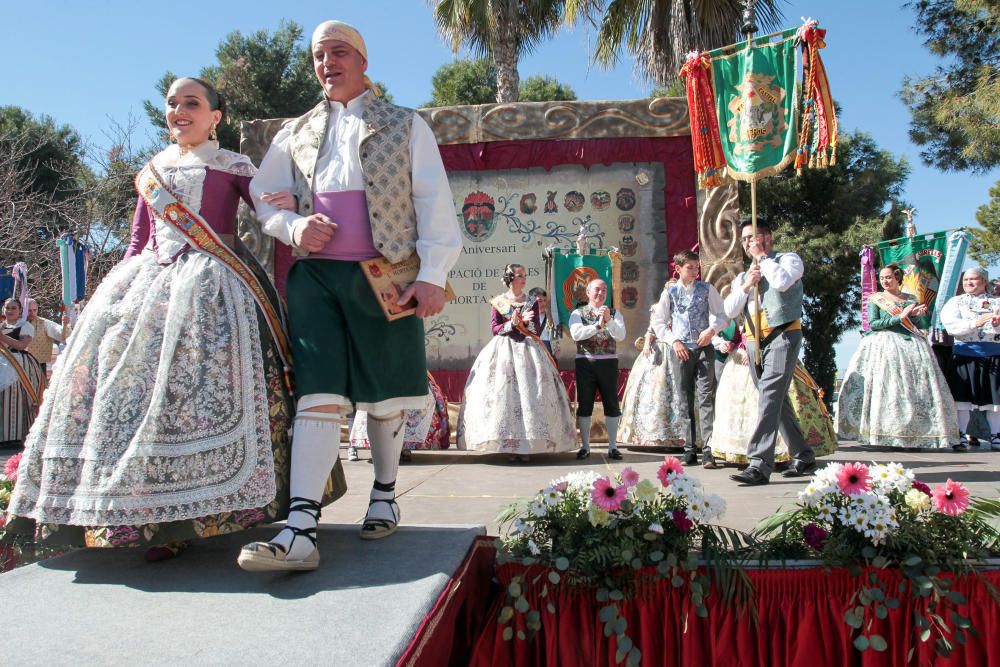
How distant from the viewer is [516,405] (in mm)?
6488

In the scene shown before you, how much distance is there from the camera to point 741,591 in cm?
209

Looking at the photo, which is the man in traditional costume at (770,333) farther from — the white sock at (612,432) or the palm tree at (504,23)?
the palm tree at (504,23)

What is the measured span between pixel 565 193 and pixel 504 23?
6.09 m

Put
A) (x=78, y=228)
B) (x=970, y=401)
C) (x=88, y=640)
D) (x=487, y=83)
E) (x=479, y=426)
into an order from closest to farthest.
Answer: (x=88, y=640), (x=479, y=426), (x=970, y=401), (x=78, y=228), (x=487, y=83)

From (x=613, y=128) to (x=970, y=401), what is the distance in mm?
4420

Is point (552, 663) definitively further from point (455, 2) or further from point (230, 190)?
point (455, 2)

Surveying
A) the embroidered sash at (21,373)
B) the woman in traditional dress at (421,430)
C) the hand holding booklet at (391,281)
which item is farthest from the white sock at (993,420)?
the embroidered sash at (21,373)

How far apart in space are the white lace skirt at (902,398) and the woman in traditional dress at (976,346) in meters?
0.49

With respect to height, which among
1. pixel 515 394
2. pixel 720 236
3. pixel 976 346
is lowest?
pixel 515 394

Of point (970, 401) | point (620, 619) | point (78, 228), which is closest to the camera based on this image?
point (620, 619)

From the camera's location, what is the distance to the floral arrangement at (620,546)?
208 cm

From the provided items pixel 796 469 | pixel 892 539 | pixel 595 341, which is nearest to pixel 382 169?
pixel 892 539

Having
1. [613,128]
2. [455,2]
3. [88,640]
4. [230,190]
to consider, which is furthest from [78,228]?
[88,640]

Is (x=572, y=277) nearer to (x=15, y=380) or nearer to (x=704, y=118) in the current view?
(x=704, y=118)
